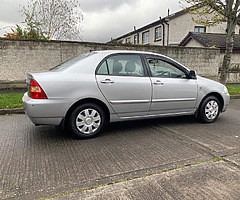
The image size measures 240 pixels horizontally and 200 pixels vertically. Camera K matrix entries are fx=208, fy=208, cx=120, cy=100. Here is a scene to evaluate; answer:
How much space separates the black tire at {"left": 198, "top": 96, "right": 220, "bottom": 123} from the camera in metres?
4.79

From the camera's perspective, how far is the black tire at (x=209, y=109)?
15.7 ft

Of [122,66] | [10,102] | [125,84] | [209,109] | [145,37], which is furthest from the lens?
[145,37]

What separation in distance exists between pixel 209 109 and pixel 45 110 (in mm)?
3606

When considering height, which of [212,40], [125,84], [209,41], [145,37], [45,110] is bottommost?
[45,110]

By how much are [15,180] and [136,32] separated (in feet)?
93.4

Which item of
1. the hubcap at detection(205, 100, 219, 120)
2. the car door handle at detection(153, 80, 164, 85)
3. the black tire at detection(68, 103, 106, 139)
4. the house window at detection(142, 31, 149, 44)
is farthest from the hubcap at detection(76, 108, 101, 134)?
the house window at detection(142, 31, 149, 44)

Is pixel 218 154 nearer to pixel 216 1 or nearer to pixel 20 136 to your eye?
pixel 20 136

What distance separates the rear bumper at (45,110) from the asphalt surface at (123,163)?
42 cm

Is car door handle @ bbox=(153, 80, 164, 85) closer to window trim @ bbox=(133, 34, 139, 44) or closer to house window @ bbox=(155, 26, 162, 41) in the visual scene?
house window @ bbox=(155, 26, 162, 41)

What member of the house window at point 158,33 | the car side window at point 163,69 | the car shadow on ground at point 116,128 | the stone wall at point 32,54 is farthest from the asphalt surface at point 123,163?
the house window at point 158,33

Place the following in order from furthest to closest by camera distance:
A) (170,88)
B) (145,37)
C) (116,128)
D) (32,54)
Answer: (145,37) < (32,54) < (116,128) < (170,88)

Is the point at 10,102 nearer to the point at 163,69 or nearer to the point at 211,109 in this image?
the point at 163,69

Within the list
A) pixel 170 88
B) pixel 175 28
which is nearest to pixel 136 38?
pixel 175 28

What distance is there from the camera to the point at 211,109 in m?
4.88
